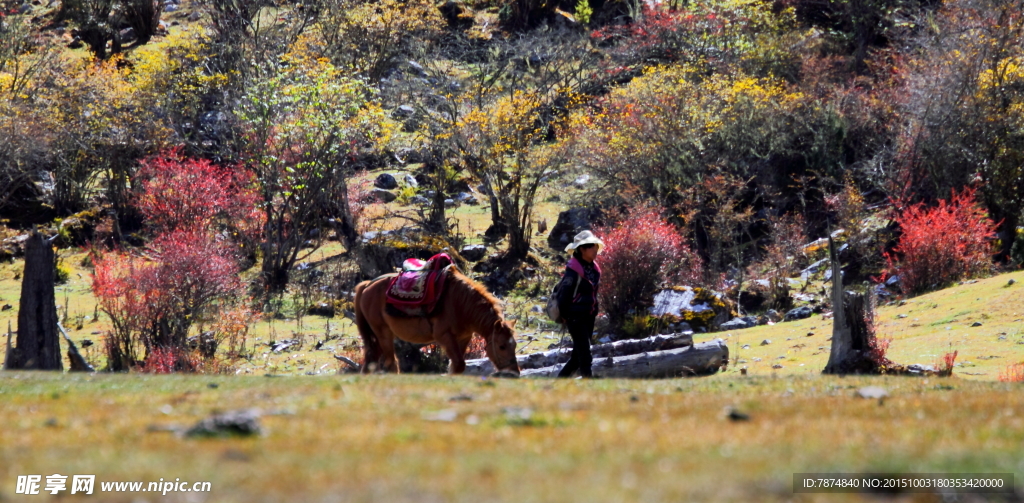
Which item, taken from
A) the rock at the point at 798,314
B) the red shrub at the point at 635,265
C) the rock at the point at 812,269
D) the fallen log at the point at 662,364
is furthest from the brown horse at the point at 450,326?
the rock at the point at 812,269

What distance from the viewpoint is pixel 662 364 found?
1418 cm

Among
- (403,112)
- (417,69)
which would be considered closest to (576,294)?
(403,112)

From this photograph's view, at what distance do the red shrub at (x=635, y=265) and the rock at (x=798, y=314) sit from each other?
10.0ft

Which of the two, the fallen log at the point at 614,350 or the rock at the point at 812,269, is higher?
the fallen log at the point at 614,350

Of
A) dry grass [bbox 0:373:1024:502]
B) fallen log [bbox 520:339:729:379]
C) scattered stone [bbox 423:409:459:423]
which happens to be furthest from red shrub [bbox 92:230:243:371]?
scattered stone [bbox 423:409:459:423]

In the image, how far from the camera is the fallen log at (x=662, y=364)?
1397 centimetres

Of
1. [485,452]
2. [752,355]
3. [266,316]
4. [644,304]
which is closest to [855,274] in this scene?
[644,304]

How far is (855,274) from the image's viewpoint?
26562 millimetres

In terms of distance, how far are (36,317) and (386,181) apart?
27.8 m

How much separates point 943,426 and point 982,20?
27201mm

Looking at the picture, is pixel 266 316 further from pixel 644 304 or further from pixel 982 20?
pixel 982 20

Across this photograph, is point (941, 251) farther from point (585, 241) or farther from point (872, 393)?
point (872, 393)

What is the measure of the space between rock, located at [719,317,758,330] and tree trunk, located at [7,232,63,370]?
1434 cm

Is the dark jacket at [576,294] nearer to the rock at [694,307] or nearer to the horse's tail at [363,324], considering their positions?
the horse's tail at [363,324]
